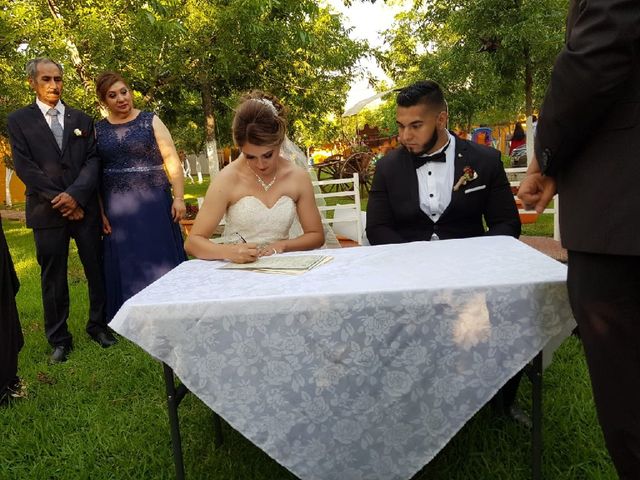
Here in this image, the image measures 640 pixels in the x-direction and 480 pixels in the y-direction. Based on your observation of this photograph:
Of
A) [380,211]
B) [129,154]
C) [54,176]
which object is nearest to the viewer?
[380,211]

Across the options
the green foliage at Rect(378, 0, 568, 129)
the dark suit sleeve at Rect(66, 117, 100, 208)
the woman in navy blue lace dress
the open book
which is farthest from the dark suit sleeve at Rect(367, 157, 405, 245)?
the green foliage at Rect(378, 0, 568, 129)

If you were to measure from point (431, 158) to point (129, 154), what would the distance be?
8.17 feet

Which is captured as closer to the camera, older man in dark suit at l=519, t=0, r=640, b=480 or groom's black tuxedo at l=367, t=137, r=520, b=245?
older man in dark suit at l=519, t=0, r=640, b=480

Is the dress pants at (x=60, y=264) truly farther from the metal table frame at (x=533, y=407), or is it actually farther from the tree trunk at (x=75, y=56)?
the tree trunk at (x=75, y=56)

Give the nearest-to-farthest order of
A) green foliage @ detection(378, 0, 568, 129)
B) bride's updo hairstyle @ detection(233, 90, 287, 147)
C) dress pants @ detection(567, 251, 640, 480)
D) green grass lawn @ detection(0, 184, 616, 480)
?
dress pants @ detection(567, 251, 640, 480) → green grass lawn @ detection(0, 184, 616, 480) → bride's updo hairstyle @ detection(233, 90, 287, 147) → green foliage @ detection(378, 0, 568, 129)

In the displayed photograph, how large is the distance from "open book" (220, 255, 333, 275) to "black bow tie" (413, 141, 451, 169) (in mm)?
1112

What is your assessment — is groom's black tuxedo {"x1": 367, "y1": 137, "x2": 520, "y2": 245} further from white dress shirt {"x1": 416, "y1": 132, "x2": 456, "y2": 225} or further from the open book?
the open book

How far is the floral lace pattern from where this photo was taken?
4.41m

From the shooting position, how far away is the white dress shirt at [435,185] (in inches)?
132

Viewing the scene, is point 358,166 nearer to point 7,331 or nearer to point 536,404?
point 7,331

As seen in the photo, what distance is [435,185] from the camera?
133 inches

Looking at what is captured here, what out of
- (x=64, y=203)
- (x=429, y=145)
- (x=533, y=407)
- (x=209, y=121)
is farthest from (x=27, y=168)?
(x=209, y=121)

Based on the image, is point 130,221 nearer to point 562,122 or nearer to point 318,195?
point 318,195

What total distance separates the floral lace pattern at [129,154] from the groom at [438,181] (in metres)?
2.10
